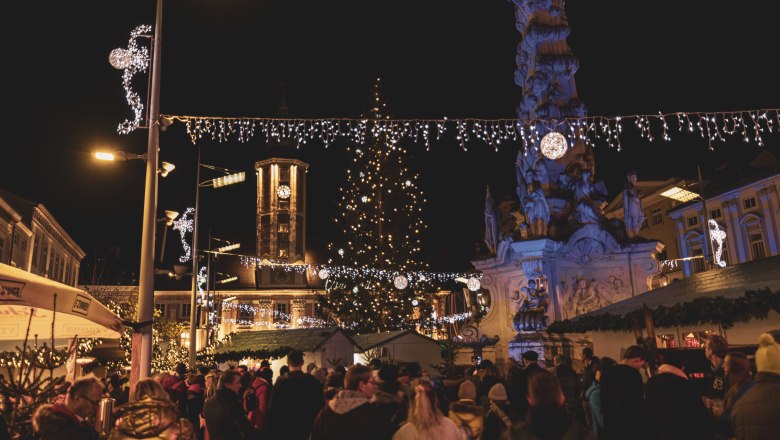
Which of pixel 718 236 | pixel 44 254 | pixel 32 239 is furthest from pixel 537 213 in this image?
pixel 44 254

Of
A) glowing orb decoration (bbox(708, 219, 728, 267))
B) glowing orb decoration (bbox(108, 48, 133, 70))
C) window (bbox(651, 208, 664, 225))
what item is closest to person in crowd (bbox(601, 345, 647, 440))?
glowing orb decoration (bbox(108, 48, 133, 70))

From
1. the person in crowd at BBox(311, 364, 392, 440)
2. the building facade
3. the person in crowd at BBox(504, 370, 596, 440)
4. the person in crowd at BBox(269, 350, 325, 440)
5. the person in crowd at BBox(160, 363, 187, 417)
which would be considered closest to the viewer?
the person in crowd at BBox(504, 370, 596, 440)

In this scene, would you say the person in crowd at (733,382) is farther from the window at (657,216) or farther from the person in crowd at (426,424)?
the window at (657,216)

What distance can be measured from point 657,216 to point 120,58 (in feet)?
165

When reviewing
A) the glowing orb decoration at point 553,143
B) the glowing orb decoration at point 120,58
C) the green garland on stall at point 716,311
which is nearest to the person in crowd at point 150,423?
the green garland on stall at point 716,311

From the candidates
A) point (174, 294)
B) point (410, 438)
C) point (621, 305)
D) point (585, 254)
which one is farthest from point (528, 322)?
point (174, 294)

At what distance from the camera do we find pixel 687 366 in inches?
375

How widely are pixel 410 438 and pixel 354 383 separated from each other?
47.6 inches

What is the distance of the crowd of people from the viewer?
432 cm

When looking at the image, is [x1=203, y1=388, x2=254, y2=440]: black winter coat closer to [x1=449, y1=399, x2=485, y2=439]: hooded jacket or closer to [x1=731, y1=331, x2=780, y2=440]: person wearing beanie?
[x1=449, y1=399, x2=485, y2=439]: hooded jacket

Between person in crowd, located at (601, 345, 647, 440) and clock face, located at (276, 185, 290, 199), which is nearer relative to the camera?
person in crowd, located at (601, 345, 647, 440)

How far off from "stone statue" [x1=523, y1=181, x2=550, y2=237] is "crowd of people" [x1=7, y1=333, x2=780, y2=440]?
14.1m

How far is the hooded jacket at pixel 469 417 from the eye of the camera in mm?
5859

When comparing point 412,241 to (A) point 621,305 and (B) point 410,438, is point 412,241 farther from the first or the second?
(B) point 410,438
